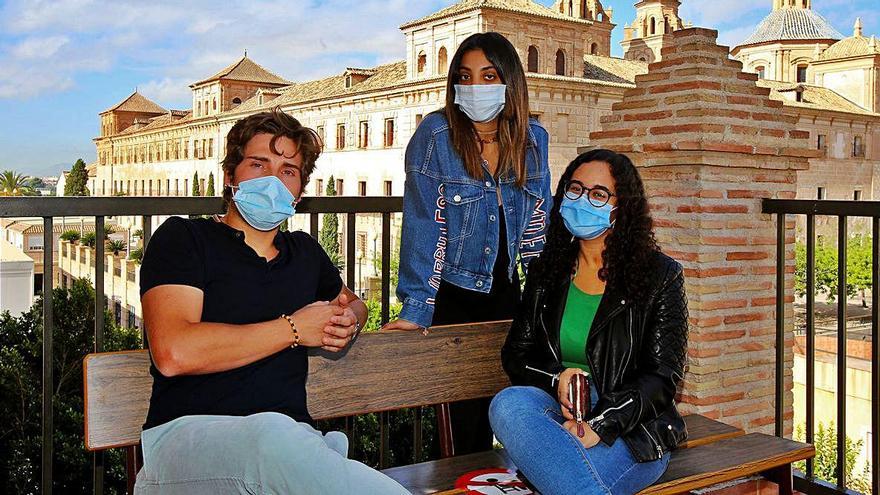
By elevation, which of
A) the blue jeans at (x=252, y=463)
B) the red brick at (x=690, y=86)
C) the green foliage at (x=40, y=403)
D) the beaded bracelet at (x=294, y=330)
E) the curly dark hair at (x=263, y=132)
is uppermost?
the red brick at (x=690, y=86)

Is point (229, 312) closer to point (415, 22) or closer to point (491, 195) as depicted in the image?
point (491, 195)

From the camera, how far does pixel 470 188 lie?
9.11 feet

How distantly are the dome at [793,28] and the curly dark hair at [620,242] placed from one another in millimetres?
78346

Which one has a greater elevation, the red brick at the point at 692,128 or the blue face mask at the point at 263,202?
the red brick at the point at 692,128

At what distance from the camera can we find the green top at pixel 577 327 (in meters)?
2.51

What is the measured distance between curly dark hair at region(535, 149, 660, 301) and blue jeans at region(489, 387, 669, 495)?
40cm

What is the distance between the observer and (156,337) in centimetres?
203

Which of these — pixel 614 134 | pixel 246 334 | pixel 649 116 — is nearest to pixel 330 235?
pixel 614 134

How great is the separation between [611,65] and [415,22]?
11.8 m

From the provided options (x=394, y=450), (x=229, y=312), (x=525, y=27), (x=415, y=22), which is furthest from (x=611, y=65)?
(x=229, y=312)

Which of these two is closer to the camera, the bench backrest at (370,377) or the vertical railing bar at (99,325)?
the bench backrest at (370,377)

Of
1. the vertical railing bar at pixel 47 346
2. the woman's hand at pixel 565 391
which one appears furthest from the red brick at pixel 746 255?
the vertical railing bar at pixel 47 346

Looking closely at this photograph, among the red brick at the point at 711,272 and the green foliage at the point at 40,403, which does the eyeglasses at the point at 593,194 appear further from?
the green foliage at the point at 40,403

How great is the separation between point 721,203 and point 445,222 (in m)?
2.15
